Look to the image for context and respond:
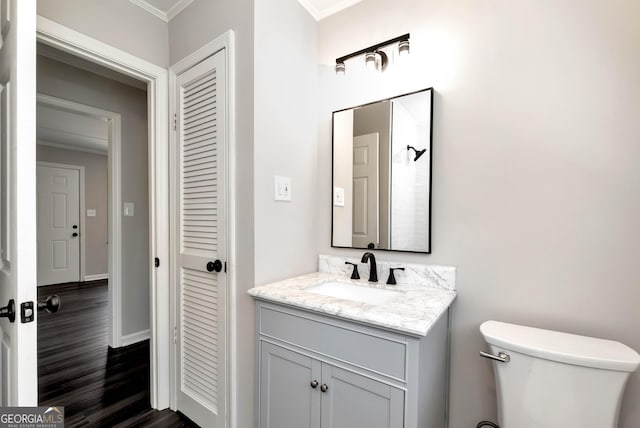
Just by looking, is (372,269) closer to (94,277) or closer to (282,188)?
(282,188)

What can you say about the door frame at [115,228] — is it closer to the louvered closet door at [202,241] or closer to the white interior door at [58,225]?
the louvered closet door at [202,241]

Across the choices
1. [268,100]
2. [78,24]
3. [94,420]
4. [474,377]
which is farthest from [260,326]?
[78,24]

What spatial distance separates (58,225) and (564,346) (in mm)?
6660

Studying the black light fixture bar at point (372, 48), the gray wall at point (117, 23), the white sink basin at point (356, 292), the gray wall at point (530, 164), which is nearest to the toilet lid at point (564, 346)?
the gray wall at point (530, 164)

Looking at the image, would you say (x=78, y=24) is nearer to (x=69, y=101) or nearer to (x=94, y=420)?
(x=69, y=101)

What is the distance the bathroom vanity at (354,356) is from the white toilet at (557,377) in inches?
9.5

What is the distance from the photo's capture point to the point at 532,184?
1.21 m

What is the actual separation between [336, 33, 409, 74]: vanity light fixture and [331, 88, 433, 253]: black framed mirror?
0.19 metres

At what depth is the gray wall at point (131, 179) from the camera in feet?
8.36

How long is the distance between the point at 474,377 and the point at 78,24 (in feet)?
→ 8.80

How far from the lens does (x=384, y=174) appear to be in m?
1.61

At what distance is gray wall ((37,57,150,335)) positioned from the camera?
255cm

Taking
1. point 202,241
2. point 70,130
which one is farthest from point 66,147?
point 202,241

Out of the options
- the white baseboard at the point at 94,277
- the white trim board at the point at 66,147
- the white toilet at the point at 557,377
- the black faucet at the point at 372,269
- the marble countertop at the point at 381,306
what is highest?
the white trim board at the point at 66,147
